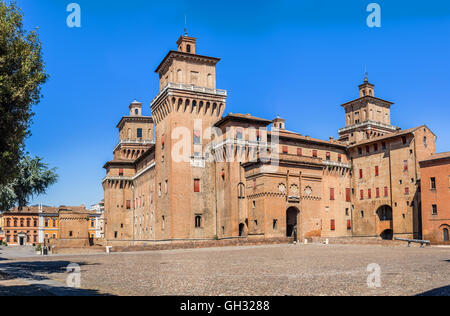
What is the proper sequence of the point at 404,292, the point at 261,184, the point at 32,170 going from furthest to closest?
the point at 261,184 → the point at 32,170 → the point at 404,292

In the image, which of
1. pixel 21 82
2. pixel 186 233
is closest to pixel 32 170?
pixel 21 82

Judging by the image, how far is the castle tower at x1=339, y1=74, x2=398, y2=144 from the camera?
78.4 m

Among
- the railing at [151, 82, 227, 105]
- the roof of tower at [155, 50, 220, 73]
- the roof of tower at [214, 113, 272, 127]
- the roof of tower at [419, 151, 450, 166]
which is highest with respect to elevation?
the roof of tower at [155, 50, 220, 73]

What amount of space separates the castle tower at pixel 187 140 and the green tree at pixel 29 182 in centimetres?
1971

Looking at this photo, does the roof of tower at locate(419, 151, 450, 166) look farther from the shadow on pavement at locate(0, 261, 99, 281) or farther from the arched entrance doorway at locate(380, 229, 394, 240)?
the shadow on pavement at locate(0, 261, 99, 281)

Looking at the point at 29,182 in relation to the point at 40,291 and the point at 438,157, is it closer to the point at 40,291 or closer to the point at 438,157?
Result: the point at 40,291

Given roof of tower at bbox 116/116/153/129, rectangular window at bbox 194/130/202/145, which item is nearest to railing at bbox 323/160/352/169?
rectangular window at bbox 194/130/202/145

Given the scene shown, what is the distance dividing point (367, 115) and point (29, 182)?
6228cm

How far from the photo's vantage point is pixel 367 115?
7944 centimetres

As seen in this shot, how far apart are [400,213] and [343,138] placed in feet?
85.9

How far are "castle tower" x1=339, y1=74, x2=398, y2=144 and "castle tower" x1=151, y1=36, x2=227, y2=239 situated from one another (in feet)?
106

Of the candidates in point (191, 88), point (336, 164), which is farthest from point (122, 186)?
point (336, 164)

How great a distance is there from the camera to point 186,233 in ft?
173
